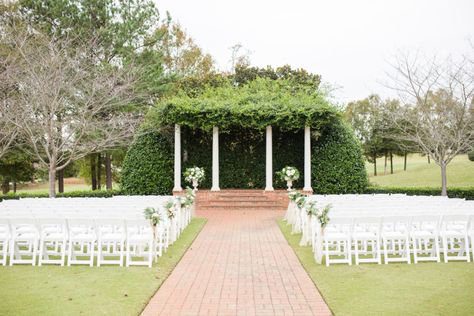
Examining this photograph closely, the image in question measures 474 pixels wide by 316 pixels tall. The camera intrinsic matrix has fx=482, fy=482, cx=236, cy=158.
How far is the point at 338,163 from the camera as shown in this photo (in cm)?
2461

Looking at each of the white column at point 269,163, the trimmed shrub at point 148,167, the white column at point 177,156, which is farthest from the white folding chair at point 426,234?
the trimmed shrub at point 148,167

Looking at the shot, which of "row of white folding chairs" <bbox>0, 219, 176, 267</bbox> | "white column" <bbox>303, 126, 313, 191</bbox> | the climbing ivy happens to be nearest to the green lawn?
"white column" <bbox>303, 126, 313, 191</bbox>

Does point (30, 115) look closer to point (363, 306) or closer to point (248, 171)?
point (248, 171)

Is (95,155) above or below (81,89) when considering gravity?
below

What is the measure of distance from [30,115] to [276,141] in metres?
→ 12.6

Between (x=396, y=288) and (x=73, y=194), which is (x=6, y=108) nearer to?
(x=73, y=194)

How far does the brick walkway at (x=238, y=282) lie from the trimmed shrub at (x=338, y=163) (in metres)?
11.4

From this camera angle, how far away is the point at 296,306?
6.91 m

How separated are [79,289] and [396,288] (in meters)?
5.16

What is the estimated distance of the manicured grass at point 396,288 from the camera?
6723mm

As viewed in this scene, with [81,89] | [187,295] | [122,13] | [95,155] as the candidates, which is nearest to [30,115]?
[81,89]

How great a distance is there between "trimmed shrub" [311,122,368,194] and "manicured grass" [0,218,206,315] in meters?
15.5

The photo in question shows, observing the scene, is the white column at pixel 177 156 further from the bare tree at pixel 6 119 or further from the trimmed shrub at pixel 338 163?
the bare tree at pixel 6 119

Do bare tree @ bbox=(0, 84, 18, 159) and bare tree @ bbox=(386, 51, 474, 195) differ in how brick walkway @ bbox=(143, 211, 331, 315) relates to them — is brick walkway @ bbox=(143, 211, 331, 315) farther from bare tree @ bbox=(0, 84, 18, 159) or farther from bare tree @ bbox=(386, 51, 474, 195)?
bare tree @ bbox=(386, 51, 474, 195)
